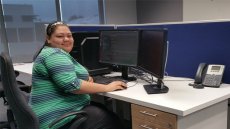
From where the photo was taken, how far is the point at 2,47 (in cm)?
377

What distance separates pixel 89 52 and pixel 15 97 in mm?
1052

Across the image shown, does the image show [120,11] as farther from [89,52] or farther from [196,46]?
[196,46]

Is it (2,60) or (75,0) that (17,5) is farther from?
(2,60)

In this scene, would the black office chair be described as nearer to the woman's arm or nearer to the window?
the woman's arm

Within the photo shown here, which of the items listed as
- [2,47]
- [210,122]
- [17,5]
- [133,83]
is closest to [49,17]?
[17,5]

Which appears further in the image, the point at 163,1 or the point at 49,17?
the point at 163,1

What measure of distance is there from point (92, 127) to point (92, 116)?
7 centimetres

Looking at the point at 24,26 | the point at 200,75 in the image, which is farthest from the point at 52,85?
the point at 24,26

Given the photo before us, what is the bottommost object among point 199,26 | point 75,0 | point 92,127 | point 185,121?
point 92,127

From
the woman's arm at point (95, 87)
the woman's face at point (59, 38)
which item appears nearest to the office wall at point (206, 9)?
the woman's arm at point (95, 87)

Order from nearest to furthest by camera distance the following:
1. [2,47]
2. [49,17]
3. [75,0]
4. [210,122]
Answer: [210,122]
[2,47]
[49,17]
[75,0]

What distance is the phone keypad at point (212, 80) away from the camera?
5.25ft

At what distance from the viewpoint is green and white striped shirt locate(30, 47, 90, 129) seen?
143 cm

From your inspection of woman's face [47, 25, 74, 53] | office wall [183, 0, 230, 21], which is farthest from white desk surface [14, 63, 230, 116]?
office wall [183, 0, 230, 21]
